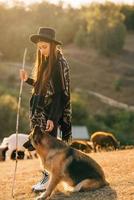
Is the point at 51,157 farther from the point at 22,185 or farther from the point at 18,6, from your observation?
the point at 18,6

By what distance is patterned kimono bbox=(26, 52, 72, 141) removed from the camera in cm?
845

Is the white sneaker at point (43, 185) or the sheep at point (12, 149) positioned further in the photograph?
the sheep at point (12, 149)

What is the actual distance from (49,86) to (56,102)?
0.24 m

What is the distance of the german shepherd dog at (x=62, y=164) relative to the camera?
8.19m

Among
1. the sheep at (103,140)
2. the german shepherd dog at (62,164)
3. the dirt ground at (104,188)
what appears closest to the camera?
the german shepherd dog at (62,164)

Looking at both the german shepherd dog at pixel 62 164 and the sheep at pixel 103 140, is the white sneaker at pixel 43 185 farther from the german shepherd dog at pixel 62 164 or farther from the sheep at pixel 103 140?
the sheep at pixel 103 140

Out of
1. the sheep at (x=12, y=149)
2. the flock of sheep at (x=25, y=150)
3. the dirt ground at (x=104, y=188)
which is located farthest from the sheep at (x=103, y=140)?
the dirt ground at (x=104, y=188)

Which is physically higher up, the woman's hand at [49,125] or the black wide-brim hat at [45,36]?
the black wide-brim hat at [45,36]

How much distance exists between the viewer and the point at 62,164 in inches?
327

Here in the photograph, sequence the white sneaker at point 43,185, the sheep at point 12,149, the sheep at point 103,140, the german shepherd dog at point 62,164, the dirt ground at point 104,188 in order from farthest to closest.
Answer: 1. the sheep at point 103,140
2. the sheep at point 12,149
3. the white sneaker at point 43,185
4. the dirt ground at point 104,188
5. the german shepherd dog at point 62,164

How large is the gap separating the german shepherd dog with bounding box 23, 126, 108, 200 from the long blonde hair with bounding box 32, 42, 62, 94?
27.3 inches

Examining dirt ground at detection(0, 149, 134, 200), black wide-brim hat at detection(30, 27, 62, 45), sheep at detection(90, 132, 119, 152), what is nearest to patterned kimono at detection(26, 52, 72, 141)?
black wide-brim hat at detection(30, 27, 62, 45)

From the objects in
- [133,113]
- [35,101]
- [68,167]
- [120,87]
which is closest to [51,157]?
[68,167]

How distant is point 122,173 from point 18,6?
7317 cm
